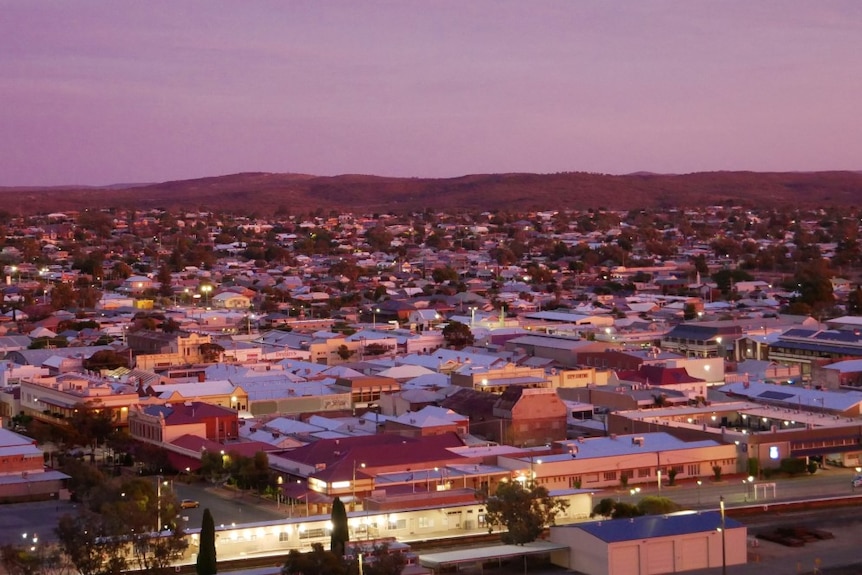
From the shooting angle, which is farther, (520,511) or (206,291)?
(206,291)

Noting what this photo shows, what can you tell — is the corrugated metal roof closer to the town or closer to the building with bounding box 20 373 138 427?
the town

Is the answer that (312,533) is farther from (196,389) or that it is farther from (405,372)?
(405,372)

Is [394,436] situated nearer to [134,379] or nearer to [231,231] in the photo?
[134,379]

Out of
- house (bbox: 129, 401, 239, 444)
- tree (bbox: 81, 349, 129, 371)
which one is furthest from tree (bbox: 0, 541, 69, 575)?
tree (bbox: 81, 349, 129, 371)

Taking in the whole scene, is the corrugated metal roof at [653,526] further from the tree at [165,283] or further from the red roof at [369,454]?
the tree at [165,283]

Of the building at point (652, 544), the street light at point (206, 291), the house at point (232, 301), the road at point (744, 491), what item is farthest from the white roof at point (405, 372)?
the street light at point (206, 291)

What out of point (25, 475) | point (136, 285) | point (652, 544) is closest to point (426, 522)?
point (652, 544)
